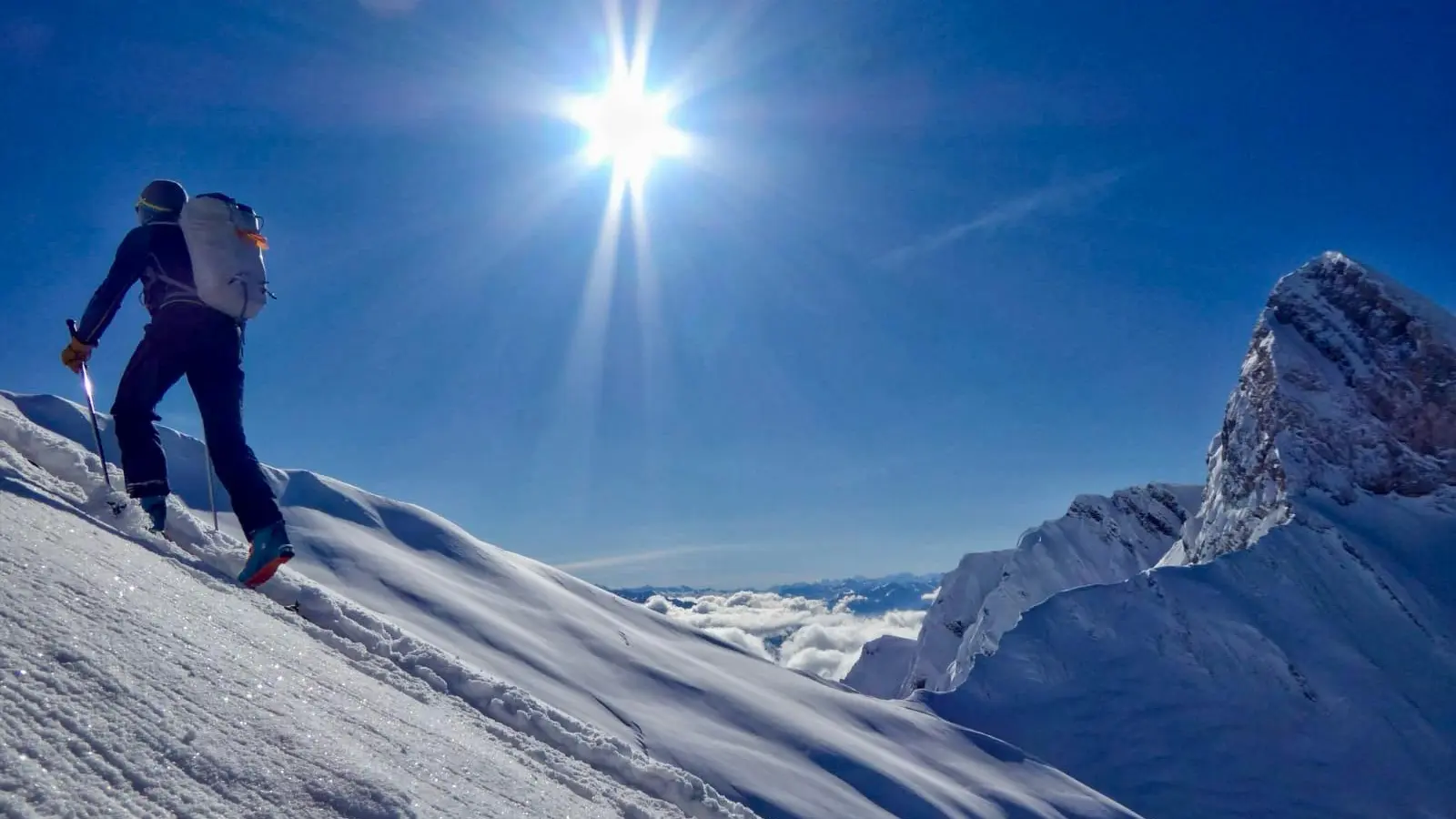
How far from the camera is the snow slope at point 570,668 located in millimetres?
4211

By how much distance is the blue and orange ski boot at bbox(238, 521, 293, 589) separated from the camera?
4.18 m

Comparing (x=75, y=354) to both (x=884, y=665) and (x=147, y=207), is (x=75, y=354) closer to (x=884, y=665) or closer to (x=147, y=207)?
(x=147, y=207)

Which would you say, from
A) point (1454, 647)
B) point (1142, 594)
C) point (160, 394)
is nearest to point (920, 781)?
point (160, 394)

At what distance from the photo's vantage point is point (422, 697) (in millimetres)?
3875

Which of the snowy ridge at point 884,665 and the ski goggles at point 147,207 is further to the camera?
the snowy ridge at point 884,665

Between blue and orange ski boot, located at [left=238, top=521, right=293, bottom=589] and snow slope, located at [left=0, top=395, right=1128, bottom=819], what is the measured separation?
0.30ft

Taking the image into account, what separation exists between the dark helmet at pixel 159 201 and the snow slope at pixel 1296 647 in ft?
68.9

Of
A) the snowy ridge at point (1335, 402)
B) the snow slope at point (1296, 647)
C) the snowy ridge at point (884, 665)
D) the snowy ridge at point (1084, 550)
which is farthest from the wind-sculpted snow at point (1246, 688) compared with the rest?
the snowy ridge at point (884, 665)

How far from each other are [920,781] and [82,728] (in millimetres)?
6722

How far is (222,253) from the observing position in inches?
188

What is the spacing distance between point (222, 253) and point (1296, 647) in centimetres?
3621

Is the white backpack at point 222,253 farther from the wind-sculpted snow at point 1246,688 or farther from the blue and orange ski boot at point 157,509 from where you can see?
the wind-sculpted snow at point 1246,688

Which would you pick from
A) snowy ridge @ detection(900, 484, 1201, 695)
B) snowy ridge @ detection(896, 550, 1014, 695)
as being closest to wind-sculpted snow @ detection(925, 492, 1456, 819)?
snowy ridge @ detection(900, 484, 1201, 695)

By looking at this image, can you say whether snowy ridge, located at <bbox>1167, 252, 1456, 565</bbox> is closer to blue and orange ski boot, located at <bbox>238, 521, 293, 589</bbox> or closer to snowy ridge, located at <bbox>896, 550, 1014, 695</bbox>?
snowy ridge, located at <bbox>896, 550, 1014, 695</bbox>
